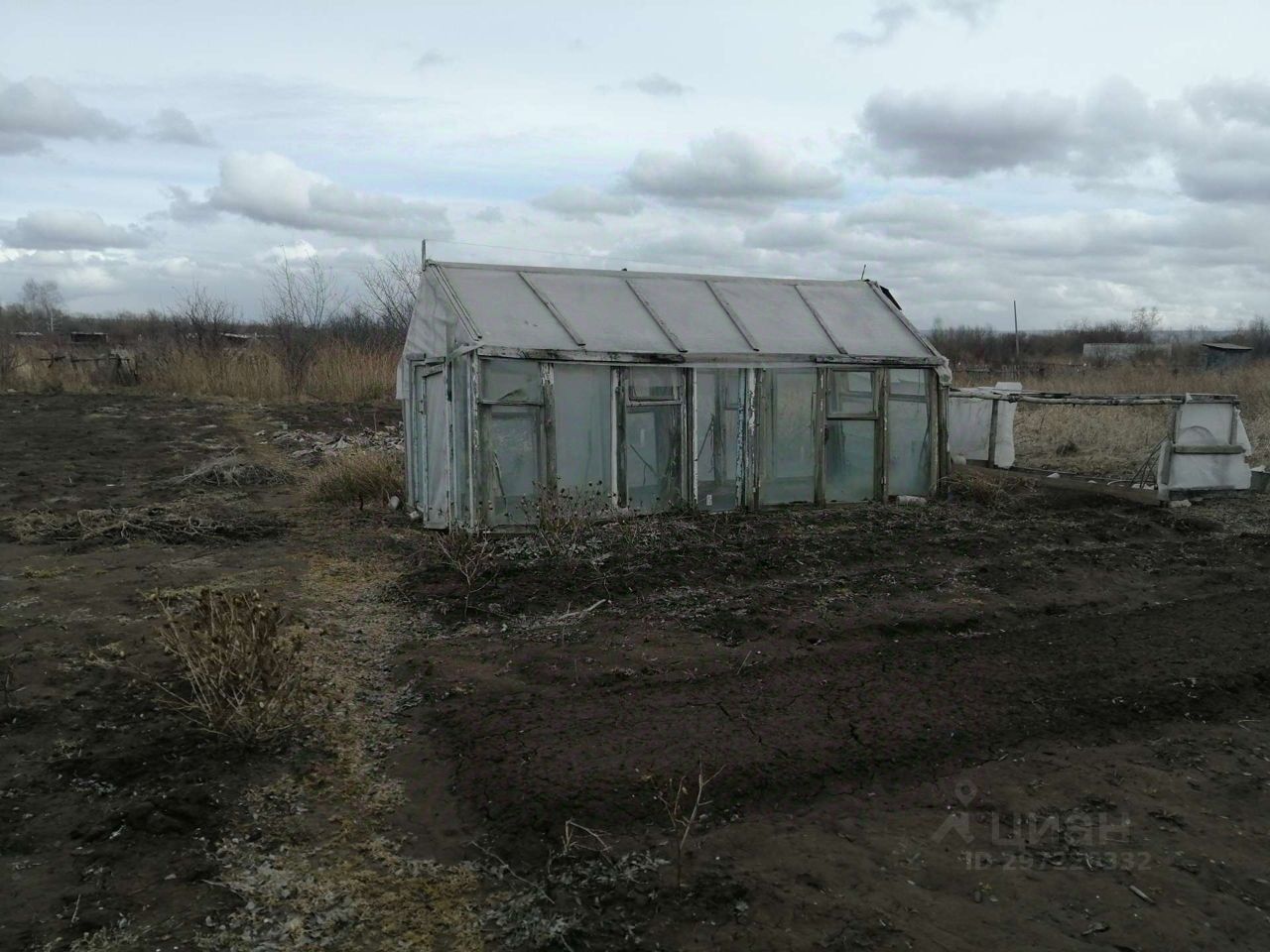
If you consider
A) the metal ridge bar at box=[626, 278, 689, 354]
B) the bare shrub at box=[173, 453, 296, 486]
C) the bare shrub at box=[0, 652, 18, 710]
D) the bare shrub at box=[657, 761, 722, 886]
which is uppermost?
the metal ridge bar at box=[626, 278, 689, 354]

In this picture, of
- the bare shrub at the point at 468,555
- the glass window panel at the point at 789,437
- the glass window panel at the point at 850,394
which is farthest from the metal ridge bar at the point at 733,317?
the bare shrub at the point at 468,555

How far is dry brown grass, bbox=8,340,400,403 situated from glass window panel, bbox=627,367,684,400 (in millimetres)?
13799

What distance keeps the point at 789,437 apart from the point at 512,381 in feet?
10.9

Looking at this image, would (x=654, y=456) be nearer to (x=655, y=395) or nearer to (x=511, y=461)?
(x=655, y=395)

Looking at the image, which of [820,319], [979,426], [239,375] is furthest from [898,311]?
[239,375]

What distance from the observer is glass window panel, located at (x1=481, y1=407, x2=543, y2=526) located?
9.15 m

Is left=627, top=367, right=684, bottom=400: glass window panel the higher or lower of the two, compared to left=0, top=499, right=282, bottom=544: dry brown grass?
higher

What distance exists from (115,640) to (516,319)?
489cm

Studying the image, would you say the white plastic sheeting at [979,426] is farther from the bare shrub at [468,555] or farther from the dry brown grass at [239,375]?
the dry brown grass at [239,375]

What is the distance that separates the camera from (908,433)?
11.5 m

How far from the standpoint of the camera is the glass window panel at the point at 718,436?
10320 millimetres

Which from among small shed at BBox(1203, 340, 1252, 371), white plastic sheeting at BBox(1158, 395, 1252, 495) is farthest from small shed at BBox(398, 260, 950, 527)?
small shed at BBox(1203, 340, 1252, 371)

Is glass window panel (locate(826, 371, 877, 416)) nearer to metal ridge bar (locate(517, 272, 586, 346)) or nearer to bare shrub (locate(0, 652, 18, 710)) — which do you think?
metal ridge bar (locate(517, 272, 586, 346))

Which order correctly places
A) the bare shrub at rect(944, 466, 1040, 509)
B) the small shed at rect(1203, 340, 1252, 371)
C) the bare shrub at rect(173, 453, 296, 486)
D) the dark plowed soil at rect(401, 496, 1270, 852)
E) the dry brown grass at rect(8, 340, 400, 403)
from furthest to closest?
the small shed at rect(1203, 340, 1252, 371) < the dry brown grass at rect(8, 340, 400, 403) < the bare shrub at rect(173, 453, 296, 486) < the bare shrub at rect(944, 466, 1040, 509) < the dark plowed soil at rect(401, 496, 1270, 852)
